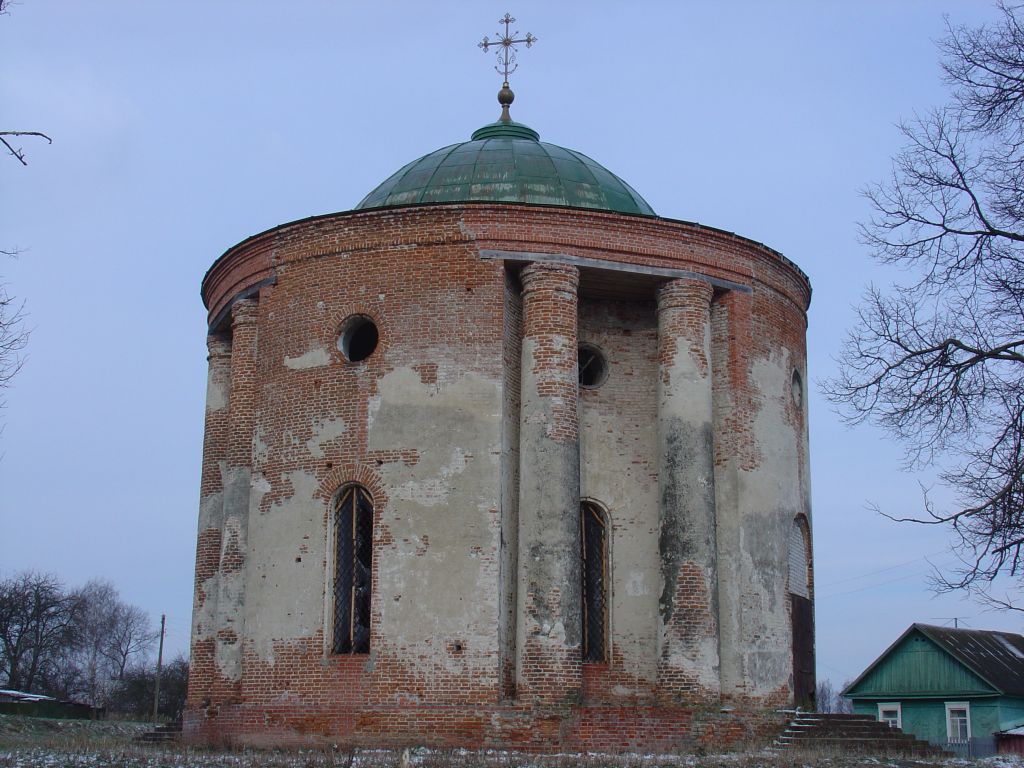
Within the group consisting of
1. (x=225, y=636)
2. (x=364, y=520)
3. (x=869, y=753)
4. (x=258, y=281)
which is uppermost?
(x=258, y=281)

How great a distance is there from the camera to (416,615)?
1609 centimetres

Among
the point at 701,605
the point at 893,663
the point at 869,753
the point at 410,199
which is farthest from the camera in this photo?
the point at 893,663

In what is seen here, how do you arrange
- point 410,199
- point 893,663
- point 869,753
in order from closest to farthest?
point 869,753 < point 410,199 < point 893,663

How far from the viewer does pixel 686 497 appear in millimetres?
17078

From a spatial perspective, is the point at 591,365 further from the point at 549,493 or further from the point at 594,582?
the point at 594,582

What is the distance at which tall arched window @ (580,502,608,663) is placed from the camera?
1761cm

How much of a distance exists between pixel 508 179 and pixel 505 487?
5.43 meters

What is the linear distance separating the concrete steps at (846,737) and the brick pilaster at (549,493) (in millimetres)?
3103

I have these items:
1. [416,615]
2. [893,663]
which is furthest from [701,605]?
[893,663]

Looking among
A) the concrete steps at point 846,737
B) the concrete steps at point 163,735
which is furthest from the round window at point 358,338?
the concrete steps at point 846,737

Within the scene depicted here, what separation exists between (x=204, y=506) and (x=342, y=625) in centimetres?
435

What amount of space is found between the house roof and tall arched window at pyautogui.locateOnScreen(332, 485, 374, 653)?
20.8 meters

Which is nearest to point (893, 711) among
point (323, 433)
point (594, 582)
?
point (594, 582)

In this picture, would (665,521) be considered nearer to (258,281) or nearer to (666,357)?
(666,357)
